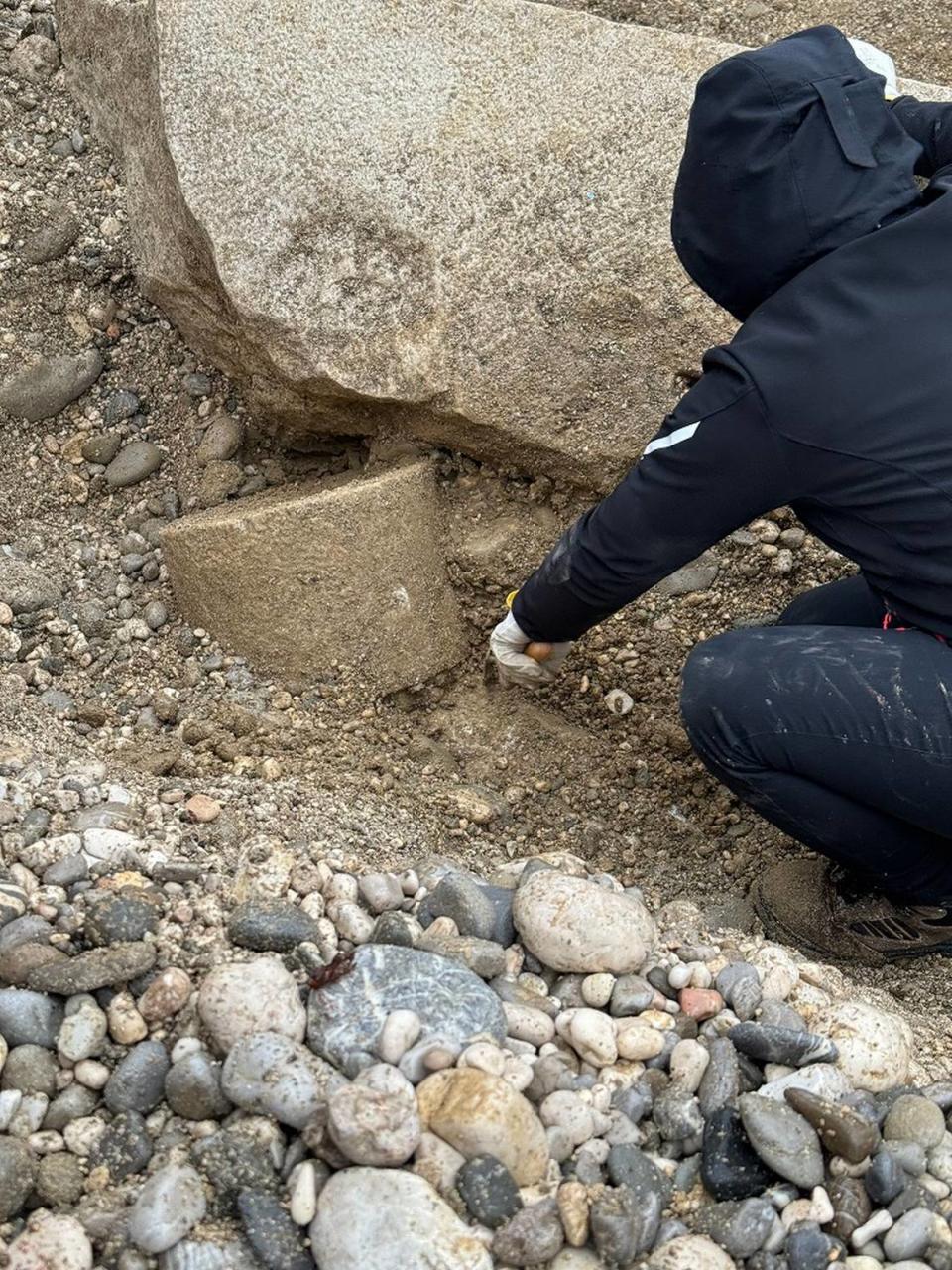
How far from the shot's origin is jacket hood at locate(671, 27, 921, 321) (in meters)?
1.89

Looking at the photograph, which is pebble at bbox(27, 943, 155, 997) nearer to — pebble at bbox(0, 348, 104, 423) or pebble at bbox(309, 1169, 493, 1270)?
pebble at bbox(309, 1169, 493, 1270)

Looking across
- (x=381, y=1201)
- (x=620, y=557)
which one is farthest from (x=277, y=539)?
(x=381, y=1201)

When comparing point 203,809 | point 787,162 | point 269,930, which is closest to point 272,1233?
point 269,930

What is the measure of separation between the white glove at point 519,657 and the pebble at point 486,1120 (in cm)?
96

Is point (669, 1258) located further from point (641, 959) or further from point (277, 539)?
point (277, 539)

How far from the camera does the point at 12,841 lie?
194cm

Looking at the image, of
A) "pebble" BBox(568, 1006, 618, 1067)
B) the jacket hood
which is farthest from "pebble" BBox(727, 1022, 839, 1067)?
the jacket hood

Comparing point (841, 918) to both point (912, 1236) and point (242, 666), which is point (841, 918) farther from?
point (242, 666)

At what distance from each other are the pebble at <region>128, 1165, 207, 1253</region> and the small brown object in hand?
1.14m

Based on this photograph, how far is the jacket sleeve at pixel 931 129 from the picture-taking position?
2252mm

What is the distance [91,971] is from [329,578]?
1084mm

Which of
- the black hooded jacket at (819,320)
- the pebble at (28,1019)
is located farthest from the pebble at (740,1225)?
the black hooded jacket at (819,320)

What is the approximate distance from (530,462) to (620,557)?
0.63 m

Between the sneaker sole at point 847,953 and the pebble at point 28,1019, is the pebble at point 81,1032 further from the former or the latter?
the sneaker sole at point 847,953
